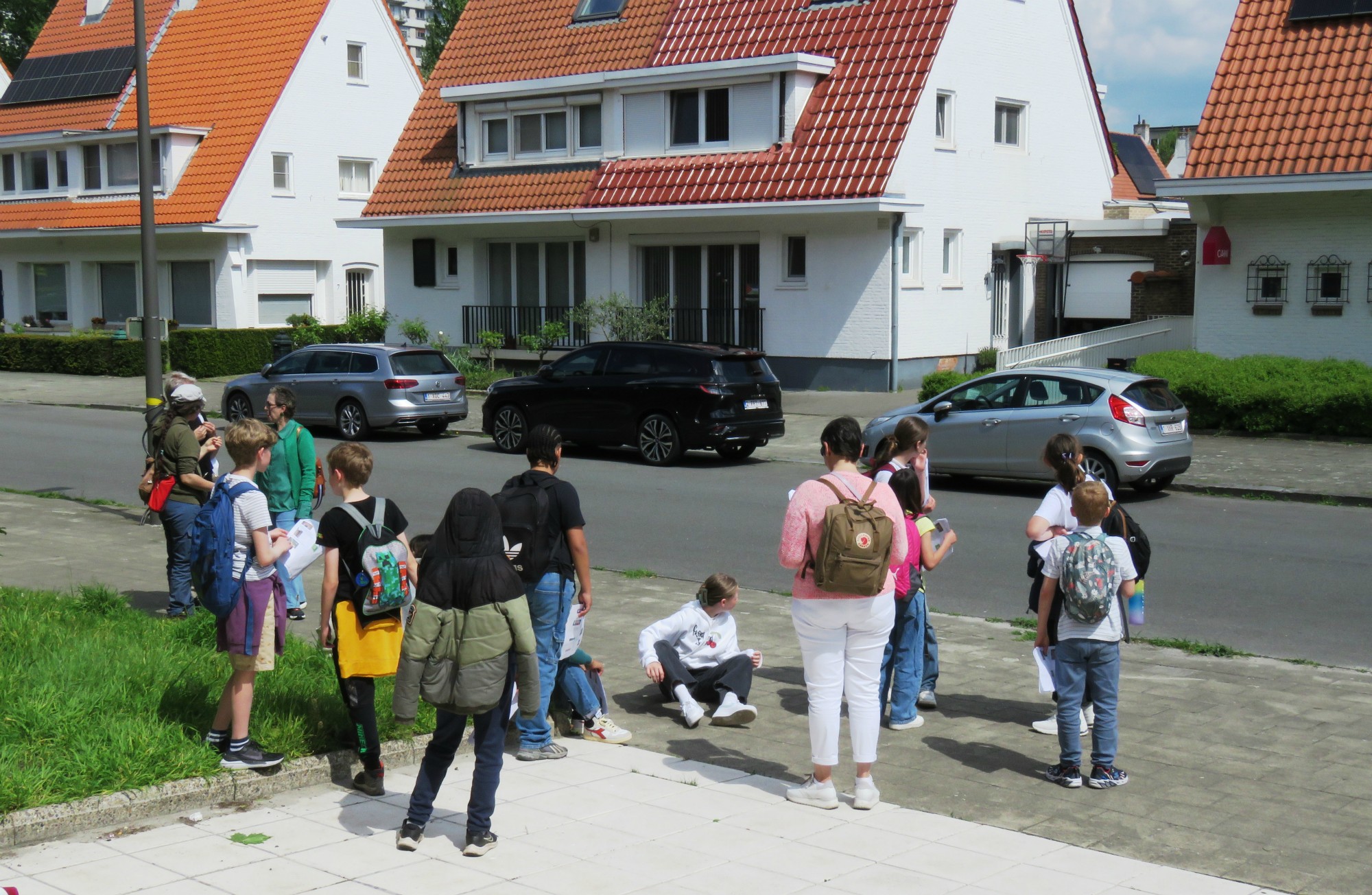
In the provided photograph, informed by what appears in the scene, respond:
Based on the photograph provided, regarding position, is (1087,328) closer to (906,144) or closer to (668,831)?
(906,144)

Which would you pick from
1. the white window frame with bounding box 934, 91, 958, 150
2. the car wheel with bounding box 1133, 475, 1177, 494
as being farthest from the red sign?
the car wheel with bounding box 1133, 475, 1177, 494

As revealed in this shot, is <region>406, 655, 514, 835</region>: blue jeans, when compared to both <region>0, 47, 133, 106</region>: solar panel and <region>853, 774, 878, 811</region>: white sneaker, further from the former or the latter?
<region>0, 47, 133, 106</region>: solar panel

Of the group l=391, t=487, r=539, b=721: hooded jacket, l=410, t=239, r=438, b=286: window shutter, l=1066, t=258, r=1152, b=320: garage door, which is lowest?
l=391, t=487, r=539, b=721: hooded jacket

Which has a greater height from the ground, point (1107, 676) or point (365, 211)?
point (365, 211)

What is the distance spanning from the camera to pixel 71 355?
114ft

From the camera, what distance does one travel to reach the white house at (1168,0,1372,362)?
72.9ft

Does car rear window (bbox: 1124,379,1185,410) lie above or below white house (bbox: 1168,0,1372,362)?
below

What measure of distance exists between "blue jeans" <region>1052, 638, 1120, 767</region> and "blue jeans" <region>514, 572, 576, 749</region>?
2.48 meters

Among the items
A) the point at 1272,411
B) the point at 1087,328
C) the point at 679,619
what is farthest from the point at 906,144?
the point at 679,619

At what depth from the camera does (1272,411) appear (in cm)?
2064

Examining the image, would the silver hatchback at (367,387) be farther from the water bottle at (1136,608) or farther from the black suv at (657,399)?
the water bottle at (1136,608)

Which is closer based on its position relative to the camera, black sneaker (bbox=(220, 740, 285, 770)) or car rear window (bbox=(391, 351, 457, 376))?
black sneaker (bbox=(220, 740, 285, 770))

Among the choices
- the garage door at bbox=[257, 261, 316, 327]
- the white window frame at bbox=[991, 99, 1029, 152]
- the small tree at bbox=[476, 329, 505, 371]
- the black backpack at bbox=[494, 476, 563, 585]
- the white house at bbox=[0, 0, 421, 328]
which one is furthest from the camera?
the garage door at bbox=[257, 261, 316, 327]

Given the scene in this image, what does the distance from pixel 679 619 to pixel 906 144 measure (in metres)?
20.1
